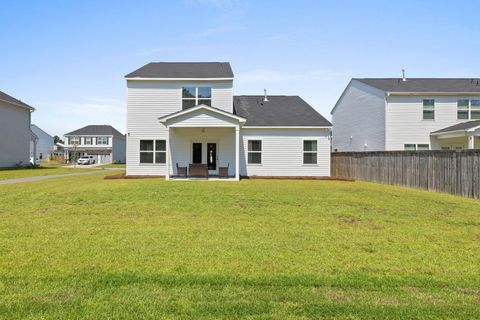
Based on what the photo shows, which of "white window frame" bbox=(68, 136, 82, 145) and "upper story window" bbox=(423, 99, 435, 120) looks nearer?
"upper story window" bbox=(423, 99, 435, 120)

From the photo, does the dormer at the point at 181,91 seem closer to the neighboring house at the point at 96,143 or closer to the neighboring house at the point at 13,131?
the neighboring house at the point at 13,131

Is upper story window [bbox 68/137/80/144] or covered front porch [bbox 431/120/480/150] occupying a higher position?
upper story window [bbox 68/137/80/144]

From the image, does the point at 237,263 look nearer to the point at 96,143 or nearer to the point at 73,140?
the point at 96,143

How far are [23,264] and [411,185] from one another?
1776cm

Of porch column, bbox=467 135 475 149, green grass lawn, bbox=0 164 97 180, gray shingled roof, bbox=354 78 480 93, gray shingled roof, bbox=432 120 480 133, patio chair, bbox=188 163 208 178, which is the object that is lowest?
green grass lawn, bbox=0 164 97 180

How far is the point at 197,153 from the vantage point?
23.7 metres

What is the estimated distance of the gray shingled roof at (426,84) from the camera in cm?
2672

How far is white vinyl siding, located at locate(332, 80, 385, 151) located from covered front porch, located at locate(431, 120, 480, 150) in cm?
385

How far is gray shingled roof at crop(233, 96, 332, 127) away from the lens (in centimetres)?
2430

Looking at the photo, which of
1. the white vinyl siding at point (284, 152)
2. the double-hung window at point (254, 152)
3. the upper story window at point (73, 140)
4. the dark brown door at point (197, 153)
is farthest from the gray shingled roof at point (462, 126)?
the upper story window at point (73, 140)

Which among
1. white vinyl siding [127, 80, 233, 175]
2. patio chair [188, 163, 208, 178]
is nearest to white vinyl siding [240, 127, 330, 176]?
white vinyl siding [127, 80, 233, 175]

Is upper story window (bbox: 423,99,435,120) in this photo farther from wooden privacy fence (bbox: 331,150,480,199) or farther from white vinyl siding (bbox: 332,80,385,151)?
wooden privacy fence (bbox: 331,150,480,199)

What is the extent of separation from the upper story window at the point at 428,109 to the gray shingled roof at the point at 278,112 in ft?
26.7

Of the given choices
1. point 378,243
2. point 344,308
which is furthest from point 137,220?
point 344,308
